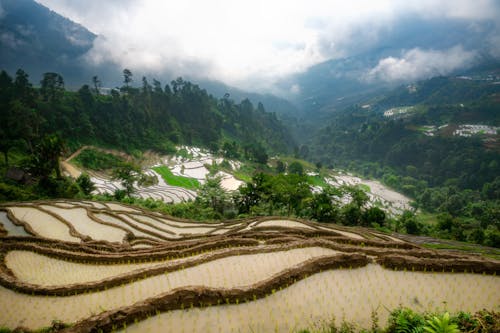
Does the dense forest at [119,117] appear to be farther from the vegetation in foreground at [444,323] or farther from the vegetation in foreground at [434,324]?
the vegetation in foreground at [444,323]

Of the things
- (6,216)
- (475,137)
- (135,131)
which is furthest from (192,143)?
(475,137)

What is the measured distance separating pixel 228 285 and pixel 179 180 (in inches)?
2425

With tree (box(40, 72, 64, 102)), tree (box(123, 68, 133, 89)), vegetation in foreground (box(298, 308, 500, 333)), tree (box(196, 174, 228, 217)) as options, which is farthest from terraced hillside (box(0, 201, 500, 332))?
tree (box(123, 68, 133, 89))

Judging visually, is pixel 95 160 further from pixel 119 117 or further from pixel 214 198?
pixel 214 198

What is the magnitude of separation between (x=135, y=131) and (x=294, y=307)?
97693 millimetres

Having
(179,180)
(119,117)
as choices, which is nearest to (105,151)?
(119,117)

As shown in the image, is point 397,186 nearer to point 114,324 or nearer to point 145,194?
point 145,194

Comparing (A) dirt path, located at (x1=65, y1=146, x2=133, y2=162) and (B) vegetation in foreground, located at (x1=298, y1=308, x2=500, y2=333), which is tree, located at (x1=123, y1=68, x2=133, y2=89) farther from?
(B) vegetation in foreground, located at (x1=298, y1=308, x2=500, y2=333)

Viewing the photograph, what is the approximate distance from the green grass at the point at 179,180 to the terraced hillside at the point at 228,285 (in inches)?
1966

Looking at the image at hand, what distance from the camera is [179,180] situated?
68.2 meters

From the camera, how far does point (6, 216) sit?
834 inches

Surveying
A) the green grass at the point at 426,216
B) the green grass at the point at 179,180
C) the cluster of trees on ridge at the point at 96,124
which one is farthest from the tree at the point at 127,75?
the green grass at the point at 426,216

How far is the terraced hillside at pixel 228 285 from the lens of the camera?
756 centimetres

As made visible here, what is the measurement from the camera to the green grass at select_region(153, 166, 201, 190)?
65000 millimetres
